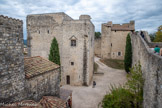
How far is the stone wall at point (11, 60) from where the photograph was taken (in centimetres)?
500

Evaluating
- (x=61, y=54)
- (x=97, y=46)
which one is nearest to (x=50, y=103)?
(x=61, y=54)

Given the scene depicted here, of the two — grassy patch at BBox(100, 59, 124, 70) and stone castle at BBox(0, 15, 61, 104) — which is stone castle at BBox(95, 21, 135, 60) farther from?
stone castle at BBox(0, 15, 61, 104)

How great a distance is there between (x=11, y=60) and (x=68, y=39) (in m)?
10.6

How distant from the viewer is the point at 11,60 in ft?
17.6

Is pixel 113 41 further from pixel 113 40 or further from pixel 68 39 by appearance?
pixel 68 39

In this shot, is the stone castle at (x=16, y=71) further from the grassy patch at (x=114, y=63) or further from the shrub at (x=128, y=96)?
the grassy patch at (x=114, y=63)

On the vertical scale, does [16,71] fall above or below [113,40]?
below

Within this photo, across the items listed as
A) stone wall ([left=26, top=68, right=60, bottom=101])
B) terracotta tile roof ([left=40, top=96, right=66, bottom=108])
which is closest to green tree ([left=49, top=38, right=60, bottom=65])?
stone wall ([left=26, top=68, right=60, bottom=101])

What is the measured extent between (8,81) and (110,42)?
85.7 feet

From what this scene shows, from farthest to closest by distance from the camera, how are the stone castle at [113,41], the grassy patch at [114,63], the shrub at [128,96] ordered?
the stone castle at [113,41]
the grassy patch at [114,63]
the shrub at [128,96]

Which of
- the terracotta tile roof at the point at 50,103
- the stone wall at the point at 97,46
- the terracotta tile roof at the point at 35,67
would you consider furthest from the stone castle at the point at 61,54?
the stone wall at the point at 97,46

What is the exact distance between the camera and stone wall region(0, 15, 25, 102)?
16.4 ft

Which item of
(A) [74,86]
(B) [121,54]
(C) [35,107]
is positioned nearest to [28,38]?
(A) [74,86]

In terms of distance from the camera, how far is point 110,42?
28.5 meters
